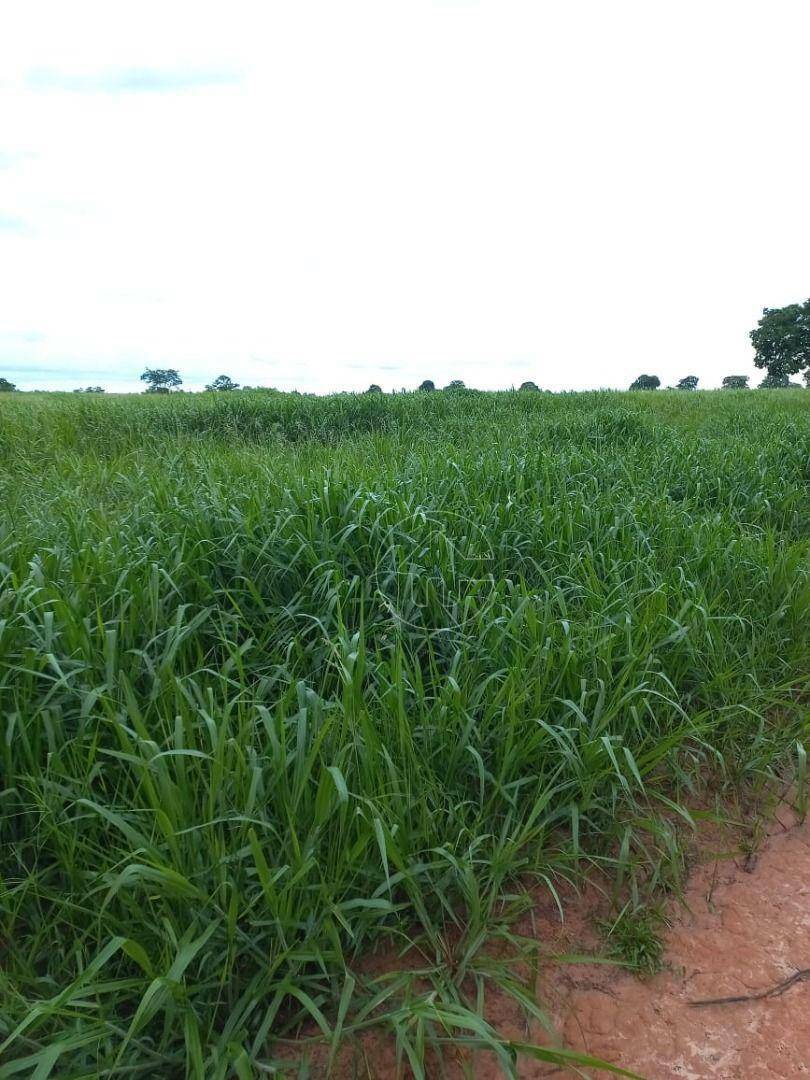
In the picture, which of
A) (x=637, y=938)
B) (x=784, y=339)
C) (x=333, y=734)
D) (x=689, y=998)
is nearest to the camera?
(x=689, y=998)

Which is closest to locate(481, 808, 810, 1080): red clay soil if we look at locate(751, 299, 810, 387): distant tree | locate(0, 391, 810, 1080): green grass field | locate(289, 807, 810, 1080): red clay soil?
locate(289, 807, 810, 1080): red clay soil

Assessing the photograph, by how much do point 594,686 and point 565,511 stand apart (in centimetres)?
170

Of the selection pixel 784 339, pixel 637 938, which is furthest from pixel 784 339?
pixel 637 938

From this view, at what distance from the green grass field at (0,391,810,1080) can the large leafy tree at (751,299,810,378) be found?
118ft

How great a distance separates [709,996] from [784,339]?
3918 centimetres

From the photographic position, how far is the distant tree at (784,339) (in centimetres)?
3431

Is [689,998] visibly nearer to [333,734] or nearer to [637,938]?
[637,938]

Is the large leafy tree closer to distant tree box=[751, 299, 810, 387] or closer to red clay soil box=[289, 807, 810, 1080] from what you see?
distant tree box=[751, 299, 810, 387]

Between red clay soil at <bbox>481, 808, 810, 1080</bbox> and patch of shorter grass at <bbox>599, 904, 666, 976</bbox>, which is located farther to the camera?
patch of shorter grass at <bbox>599, 904, 666, 976</bbox>

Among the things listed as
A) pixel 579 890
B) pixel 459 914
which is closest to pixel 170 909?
pixel 459 914

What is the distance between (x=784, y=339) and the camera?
114 feet

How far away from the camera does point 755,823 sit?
95.9 inches

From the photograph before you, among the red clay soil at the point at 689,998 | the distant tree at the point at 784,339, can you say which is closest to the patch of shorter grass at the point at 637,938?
the red clay soil at the point at 689,998

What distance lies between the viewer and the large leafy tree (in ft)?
113
